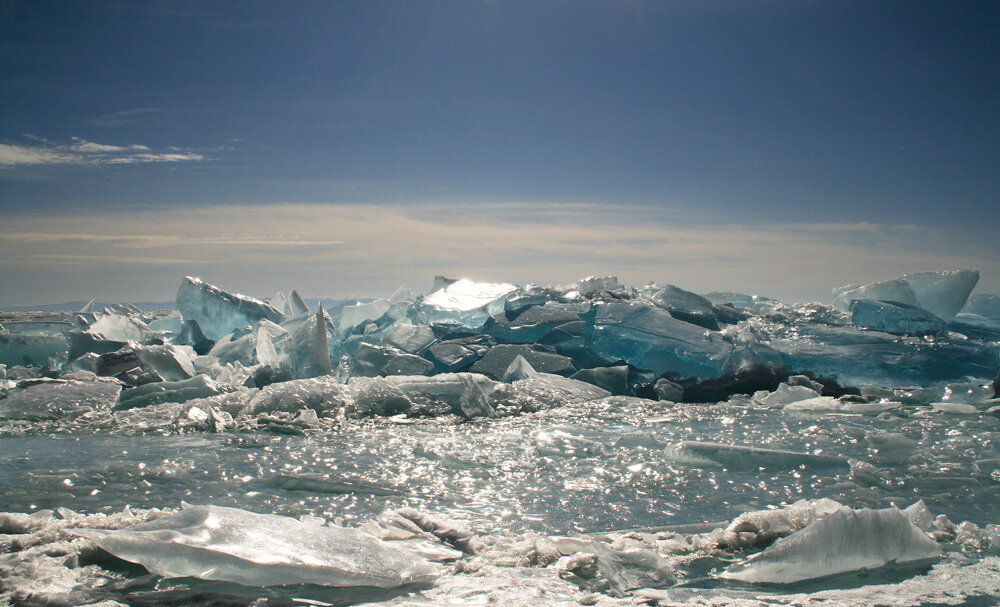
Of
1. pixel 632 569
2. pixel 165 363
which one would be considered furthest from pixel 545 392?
pixel 165 363

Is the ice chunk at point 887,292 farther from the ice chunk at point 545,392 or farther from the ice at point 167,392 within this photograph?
Answer: the ice at point 167,392

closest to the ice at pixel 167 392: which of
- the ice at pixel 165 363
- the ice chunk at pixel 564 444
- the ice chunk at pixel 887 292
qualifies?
the ice at pixel 165 363

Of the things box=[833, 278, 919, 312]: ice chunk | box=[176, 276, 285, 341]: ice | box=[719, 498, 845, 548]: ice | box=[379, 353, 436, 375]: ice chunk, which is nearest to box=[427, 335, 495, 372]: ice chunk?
box=[379, 353, 436, 375]: ice chunk

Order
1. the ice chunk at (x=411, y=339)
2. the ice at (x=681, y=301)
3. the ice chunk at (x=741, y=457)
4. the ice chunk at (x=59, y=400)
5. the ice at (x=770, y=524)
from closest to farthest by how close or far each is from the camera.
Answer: the ice at (x=770, y=524) → the ice chunk at (x=741, y=457) → the ice chunk at (x=59, y=400) → the ice chunk at (x=411, y=339) → the ice at (x=681, y=301)

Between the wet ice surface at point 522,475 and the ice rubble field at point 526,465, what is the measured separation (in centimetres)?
1

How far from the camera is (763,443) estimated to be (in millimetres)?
2912

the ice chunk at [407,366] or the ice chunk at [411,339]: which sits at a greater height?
the ice chunk at [411,339]

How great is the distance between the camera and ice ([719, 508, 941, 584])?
1.42 metres

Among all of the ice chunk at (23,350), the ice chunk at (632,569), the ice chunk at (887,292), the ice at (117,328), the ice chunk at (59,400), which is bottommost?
the ice chunk at (23,350)

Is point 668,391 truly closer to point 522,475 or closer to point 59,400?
point 522,475

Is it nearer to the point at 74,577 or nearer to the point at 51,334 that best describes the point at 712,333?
the point at 74,577

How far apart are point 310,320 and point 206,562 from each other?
3.73 meters

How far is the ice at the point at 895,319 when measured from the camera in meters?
5.77

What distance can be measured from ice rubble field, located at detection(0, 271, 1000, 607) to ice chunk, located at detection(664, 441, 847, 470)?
0.04ft
